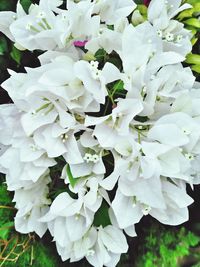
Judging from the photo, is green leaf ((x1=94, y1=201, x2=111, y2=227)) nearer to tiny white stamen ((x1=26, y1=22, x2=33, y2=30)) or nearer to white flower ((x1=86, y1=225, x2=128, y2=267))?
white flower ((x1=86, y1=225, x2=128, y2=267))

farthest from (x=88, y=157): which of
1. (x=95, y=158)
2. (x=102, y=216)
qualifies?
(x=102, y=216)

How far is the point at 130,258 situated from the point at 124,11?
19.2 inches

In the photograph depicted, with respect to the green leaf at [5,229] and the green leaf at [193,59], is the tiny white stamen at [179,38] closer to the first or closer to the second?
the green leaf at [193,59]

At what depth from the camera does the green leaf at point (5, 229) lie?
103 centimetres

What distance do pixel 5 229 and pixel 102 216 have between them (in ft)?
0.70

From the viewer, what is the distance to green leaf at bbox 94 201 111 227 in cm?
94

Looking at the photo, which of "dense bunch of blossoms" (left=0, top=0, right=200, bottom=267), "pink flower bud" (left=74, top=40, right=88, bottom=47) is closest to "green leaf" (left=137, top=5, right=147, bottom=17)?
"dense bunch of blossoms" (left=0, top=0, right=200, bottom=267)

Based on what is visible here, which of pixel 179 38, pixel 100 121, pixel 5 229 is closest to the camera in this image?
pixel 100 121

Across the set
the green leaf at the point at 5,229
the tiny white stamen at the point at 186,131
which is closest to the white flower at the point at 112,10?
the tiny white stamen at the point at 186,131

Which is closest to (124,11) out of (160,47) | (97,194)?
(160,47)

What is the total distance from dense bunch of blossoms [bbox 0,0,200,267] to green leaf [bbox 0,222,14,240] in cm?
10

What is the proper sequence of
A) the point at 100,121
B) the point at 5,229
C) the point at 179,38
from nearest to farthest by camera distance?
the point at 100,121, the point at 179,38, the point at 5,229

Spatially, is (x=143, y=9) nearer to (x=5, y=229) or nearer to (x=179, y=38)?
(x=179, y=38)

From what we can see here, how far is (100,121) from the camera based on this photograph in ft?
2.66
